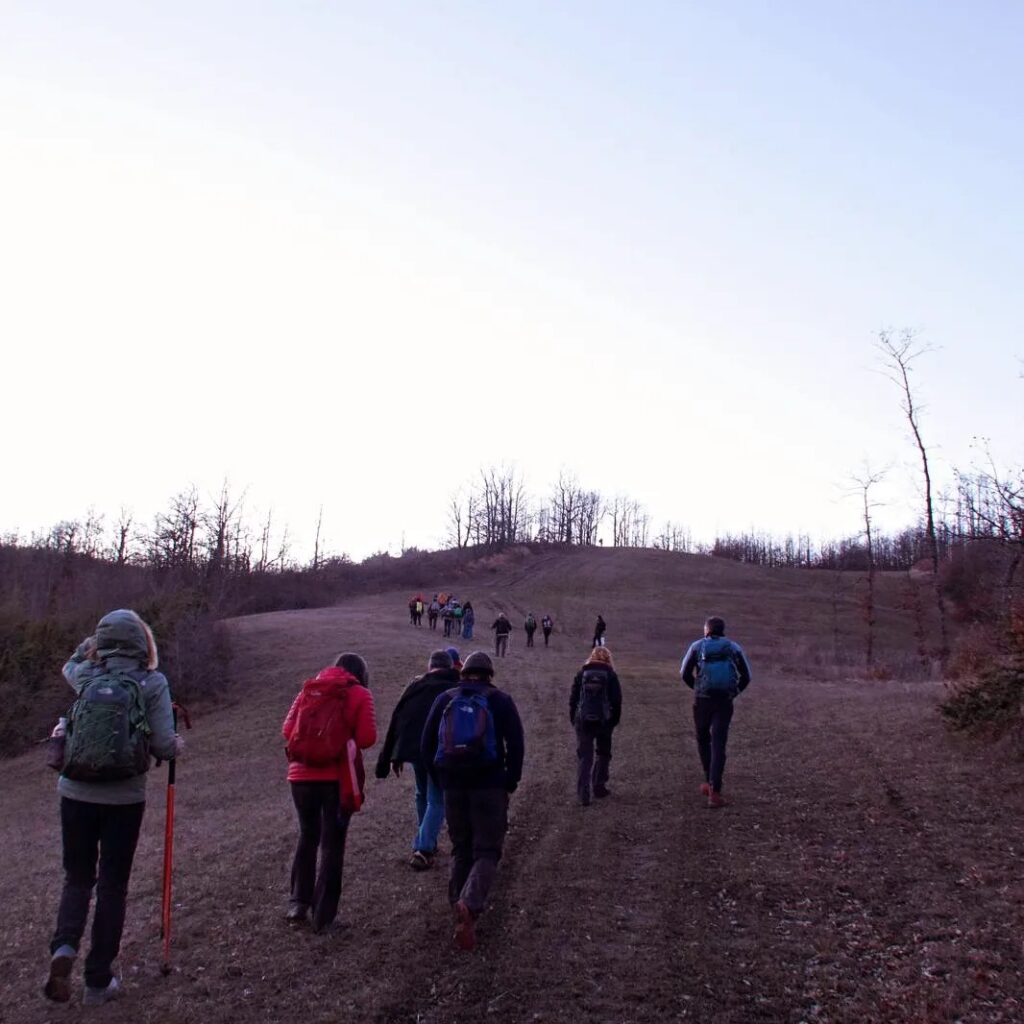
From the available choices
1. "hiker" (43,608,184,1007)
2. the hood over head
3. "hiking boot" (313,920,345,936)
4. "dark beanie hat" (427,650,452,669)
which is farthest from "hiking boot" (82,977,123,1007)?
"dark beanie hat" (427,650,452,669)

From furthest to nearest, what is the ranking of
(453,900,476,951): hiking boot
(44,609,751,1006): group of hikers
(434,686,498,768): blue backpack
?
(434,686,498,768): blue backpack < (453,900,476,951): hiking boot < (44,609,751,1006): group of hikers

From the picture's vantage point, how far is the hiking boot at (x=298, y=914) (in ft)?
22.8

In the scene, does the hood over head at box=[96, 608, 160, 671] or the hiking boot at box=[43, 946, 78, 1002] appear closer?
the hiking boot at box=[43, 946, 78, 1002]

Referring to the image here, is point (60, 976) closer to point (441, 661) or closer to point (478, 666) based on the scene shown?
→ point (478, 666)

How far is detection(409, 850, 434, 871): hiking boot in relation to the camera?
8.57 meters

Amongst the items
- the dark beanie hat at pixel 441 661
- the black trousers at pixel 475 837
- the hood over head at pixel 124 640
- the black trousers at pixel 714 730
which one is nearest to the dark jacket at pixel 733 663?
the black trousers at pixel 714 730

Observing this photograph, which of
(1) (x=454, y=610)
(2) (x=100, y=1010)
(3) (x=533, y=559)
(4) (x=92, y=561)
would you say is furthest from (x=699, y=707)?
(3) (x=533, y=559)

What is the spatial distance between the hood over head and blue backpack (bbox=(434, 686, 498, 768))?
2121mm

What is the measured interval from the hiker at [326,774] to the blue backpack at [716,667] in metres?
5.37

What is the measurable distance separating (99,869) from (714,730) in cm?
723

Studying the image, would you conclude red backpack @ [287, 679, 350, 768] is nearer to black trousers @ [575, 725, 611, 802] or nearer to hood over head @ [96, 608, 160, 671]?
hood over head @ [96, 608, 160, 671]

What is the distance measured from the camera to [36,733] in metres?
29.4

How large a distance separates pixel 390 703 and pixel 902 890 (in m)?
19.7

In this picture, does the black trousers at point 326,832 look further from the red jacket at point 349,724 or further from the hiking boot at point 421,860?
the hiking boot at point 421,860
